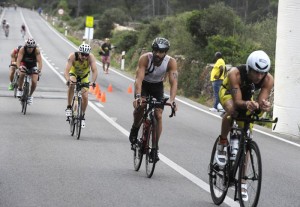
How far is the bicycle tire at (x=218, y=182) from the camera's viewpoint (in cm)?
839

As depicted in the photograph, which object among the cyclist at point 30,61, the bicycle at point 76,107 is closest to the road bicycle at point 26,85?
the cyclist at point 30,61

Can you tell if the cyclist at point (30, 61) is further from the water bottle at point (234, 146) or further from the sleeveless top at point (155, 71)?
the water bottle at point (234, 146)

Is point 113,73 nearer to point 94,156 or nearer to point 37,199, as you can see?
point 94,156

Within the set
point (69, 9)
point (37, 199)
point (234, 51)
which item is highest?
point (69, 9)

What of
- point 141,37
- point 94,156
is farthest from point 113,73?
point 94,156

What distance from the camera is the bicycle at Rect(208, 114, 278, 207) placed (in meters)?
7.68

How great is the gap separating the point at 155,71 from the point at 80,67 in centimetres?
505

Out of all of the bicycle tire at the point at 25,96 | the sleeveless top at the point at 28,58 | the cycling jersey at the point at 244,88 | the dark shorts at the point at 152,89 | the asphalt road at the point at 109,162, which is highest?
the sleeveless top at the point at 28,58

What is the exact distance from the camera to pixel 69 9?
145500 mm

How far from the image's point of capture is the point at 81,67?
50.7ft

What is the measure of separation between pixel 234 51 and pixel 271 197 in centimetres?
2068

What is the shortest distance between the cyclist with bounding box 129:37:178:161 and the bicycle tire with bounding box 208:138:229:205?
153 centimetres

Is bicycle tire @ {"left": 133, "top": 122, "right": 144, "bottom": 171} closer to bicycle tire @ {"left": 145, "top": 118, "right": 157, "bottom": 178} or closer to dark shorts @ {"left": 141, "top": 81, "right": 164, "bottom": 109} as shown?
bicycle tire @ {"left": 145, "top": 118, "right": 157, "bottom": 178}

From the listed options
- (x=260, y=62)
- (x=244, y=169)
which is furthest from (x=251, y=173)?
(x=260, y=62)
